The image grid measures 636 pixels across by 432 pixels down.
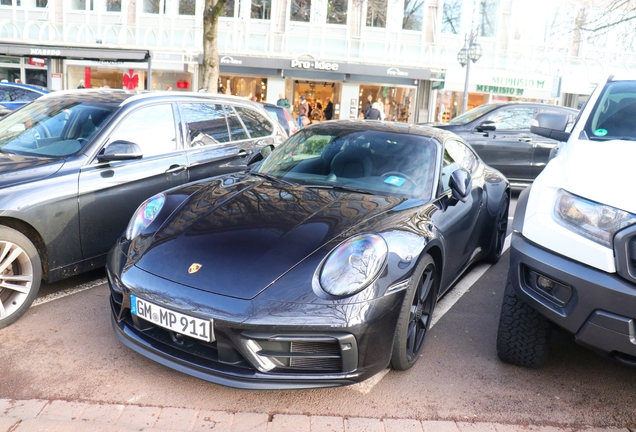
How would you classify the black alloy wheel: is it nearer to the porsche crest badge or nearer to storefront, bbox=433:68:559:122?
the porsche crest badge

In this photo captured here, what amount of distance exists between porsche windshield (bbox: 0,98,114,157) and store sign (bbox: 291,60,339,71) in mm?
19780

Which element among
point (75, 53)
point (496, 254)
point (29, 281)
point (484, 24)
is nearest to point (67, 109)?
point (29, 281)

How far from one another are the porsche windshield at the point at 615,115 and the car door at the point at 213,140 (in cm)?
287

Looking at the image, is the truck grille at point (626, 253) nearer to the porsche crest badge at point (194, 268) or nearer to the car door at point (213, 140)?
the porsche crest badge at point (194, 268)

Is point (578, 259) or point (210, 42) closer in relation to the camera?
point (578, 259)

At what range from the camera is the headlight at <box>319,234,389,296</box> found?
3.02 m

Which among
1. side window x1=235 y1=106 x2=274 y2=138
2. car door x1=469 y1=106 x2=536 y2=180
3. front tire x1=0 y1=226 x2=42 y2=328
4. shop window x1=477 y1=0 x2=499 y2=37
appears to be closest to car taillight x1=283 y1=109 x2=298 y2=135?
car door x1=469 y1=106 x2=536 y2=180

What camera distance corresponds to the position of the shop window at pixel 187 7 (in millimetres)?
24766

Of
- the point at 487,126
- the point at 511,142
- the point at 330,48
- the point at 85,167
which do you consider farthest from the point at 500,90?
the point at 85,167

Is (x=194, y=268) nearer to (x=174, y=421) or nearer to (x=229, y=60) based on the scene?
(x=174, y=421)

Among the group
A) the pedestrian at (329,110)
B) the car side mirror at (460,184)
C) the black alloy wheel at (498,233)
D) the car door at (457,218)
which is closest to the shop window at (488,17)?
the pedestrian at (329,110)

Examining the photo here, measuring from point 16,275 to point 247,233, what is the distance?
1.73 m

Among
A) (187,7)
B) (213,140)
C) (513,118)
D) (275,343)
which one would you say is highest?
(187,7)

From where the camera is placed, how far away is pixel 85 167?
4.45m
